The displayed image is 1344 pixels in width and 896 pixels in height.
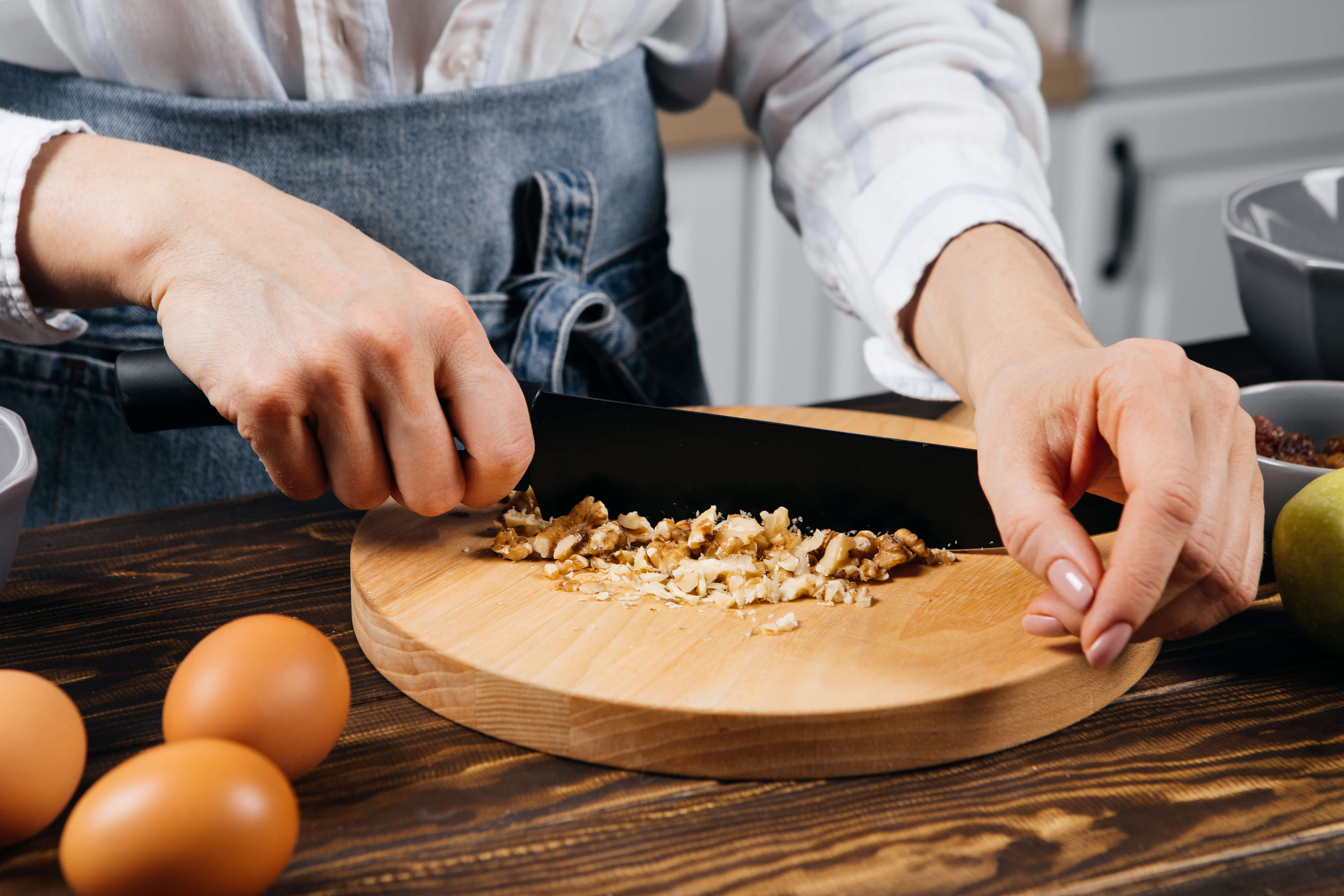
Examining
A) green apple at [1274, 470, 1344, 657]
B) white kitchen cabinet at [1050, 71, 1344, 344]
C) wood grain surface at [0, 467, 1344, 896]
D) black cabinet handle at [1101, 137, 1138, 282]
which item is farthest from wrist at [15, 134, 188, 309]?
black cabinet handle at [1101, 137, 1138, 282]

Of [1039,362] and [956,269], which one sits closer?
[1039,362]

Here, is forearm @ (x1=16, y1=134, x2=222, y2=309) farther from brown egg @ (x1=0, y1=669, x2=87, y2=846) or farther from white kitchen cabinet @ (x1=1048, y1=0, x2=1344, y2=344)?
white kitchen cabinet @ (x1=1048, y1=0, x2=1344, y2=344)

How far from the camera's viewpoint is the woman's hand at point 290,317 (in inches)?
26.8

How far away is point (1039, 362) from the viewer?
0.71 meters

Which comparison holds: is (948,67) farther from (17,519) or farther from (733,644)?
(17,519)

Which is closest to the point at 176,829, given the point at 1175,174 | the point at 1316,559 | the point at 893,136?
the point at 1316,559

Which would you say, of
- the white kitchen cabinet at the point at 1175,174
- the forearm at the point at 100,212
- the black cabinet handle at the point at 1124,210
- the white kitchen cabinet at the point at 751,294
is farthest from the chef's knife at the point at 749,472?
the black cabinet handle at the point at 1124,210

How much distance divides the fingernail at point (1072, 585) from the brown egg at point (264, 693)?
0.37 meters

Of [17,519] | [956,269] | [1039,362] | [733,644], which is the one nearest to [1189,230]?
[956,269]

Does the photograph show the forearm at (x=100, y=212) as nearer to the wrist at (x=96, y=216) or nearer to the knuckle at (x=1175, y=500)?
the wrist at (x=96, y=216)

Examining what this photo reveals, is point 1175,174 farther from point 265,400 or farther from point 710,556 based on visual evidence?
point 265,400

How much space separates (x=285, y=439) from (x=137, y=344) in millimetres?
347

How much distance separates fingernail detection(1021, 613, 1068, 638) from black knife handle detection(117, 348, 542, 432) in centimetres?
52

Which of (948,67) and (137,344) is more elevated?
→ (948,67)
